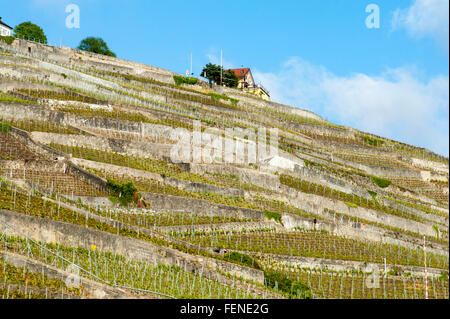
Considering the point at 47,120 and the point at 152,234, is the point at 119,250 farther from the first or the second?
the point at 47,120

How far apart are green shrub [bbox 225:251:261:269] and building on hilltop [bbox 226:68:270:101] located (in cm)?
6577

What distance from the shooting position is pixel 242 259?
31.1 metres

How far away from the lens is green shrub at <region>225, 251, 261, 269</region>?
102 feet

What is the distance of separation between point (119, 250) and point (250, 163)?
21711 mm

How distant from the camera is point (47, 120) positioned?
1788 inches

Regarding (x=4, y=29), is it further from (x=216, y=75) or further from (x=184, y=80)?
(x=216, y=75)

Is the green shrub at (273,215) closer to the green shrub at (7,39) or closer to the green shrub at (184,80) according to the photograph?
the green shrub at (184,80)

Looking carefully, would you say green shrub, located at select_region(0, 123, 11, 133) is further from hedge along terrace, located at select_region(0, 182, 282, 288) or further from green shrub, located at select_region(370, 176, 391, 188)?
green shrub, located at select_region(370, 176, 391, 188)

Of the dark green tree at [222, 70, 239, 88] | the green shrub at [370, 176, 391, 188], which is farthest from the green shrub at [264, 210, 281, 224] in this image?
the dark green tree at [222, 70, 239, 88]

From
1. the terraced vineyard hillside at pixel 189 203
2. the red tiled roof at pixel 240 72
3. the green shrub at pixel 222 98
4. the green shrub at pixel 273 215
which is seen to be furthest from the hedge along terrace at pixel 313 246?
the red tiled roof at pixel 240 72

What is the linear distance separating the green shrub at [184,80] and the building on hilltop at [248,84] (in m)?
16.0

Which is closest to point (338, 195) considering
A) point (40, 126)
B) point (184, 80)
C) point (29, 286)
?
point (40, 126)
